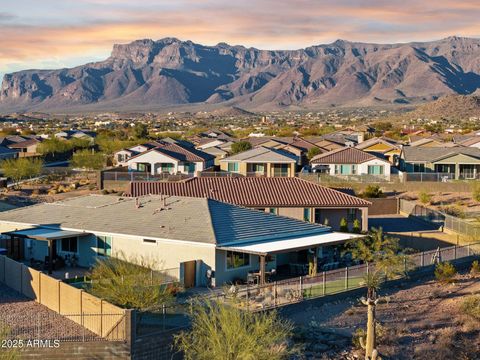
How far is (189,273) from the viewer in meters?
30.6

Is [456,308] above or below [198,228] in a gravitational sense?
below

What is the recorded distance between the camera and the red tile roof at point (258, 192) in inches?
1692

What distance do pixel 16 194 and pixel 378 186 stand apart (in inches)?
1221

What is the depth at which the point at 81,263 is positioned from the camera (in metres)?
34.8

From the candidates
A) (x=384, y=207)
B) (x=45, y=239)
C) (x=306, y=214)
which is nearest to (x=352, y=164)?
(x=384, y=207)

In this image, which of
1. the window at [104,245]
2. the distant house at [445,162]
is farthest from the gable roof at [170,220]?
the distant house at [445,162]

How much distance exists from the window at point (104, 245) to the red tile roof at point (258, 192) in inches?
393

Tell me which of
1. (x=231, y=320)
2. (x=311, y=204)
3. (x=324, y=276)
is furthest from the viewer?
(x=311, y=204)

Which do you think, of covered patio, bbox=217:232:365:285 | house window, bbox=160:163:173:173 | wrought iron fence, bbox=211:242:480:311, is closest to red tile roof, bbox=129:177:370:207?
covered patio, bbox=217:232:365:285

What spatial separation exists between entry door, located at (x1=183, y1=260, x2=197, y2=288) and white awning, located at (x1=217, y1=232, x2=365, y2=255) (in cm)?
130

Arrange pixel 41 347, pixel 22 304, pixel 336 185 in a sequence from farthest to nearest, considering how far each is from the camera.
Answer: pixel 336 185
pixel 22 304
pixel 41 347

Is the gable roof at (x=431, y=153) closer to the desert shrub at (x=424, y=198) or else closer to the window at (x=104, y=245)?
the desert shrub at (x=424, y=198)

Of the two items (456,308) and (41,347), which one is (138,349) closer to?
(41,347)

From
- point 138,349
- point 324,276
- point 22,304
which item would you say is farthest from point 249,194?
point 138,349
